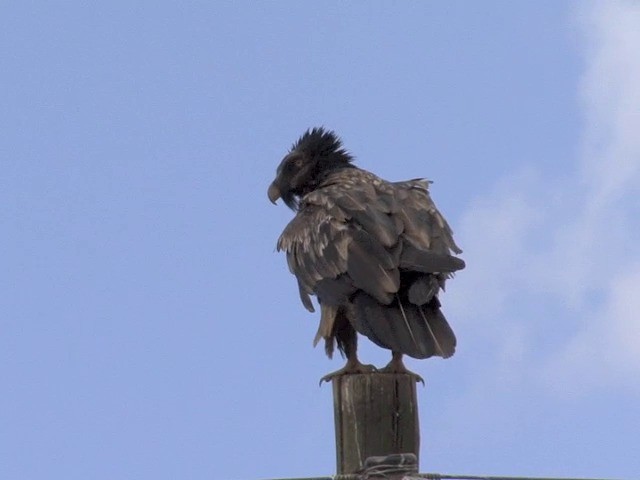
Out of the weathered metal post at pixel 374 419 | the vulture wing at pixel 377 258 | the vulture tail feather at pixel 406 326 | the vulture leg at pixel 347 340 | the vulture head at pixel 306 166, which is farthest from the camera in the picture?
the vulture head at pixel 306 166

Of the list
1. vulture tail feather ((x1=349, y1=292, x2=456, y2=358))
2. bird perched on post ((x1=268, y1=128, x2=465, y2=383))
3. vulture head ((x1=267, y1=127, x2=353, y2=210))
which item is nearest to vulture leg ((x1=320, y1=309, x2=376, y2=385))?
bird perched on post ((x1=268, y1=128, x2=465, y2=383))

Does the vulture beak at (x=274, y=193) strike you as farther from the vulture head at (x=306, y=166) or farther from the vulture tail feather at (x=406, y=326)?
the vulture tail feather at (x=406, y=326)

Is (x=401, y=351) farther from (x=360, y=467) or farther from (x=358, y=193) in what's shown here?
(x=358, y=193)

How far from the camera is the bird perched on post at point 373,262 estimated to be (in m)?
7.53

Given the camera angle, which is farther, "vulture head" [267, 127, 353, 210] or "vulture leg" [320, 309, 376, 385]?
"vulture head" [267, 127, 353, 210]

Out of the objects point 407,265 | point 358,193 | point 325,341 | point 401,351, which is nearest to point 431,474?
point 401,351

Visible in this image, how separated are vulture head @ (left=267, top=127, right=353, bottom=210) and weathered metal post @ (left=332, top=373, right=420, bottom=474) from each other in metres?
4.29

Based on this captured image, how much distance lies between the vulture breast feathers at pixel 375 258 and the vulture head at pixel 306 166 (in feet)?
0.55

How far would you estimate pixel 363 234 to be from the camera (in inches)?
332

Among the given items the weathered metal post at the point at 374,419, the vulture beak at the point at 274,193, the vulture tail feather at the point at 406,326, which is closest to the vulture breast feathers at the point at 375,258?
the vulture tail feather at the point at 406,326

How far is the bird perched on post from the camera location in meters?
7.53

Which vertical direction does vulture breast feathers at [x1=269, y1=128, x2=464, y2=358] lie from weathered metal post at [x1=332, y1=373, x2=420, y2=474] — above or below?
above

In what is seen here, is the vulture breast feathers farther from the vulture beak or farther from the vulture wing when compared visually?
the vulture beak

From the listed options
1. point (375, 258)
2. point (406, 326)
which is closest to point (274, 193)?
point (375, 258)
